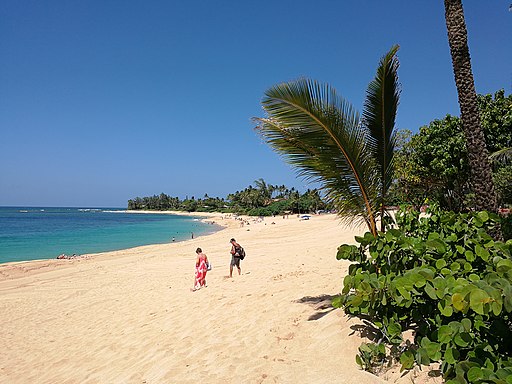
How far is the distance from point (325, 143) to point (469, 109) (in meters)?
1.86

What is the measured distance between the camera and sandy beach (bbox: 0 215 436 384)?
353 centimetres

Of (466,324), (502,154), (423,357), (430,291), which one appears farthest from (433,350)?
(502,154)

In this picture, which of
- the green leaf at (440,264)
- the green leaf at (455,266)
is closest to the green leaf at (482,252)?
the green leaf at (455,266)

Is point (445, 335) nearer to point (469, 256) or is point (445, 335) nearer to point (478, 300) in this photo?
point (478, 300)

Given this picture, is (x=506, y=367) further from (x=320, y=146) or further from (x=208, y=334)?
(x=208, y=334)

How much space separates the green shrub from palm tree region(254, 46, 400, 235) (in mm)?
957

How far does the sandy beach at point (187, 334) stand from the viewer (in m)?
3.53

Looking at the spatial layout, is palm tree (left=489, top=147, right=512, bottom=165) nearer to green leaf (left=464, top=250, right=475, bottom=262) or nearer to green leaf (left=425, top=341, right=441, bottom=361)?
green leaf (left=464, top=250, right=475, bottom=262)

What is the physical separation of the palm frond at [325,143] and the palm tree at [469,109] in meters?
1.21

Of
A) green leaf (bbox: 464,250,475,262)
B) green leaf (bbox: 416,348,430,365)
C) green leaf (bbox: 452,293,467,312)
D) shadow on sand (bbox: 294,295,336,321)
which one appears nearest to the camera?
green leaf (bbox: 452,293,467,312)

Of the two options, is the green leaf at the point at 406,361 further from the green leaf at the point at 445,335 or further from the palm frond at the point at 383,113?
the palm frond at the point at 383,113

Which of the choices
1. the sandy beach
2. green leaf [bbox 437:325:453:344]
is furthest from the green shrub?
the sandy beach

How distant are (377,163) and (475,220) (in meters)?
1.55

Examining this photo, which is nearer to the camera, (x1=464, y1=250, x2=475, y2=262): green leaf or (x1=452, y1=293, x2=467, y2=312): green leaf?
(x1=452, y1=293, x2=467, y2=312): green leaf
